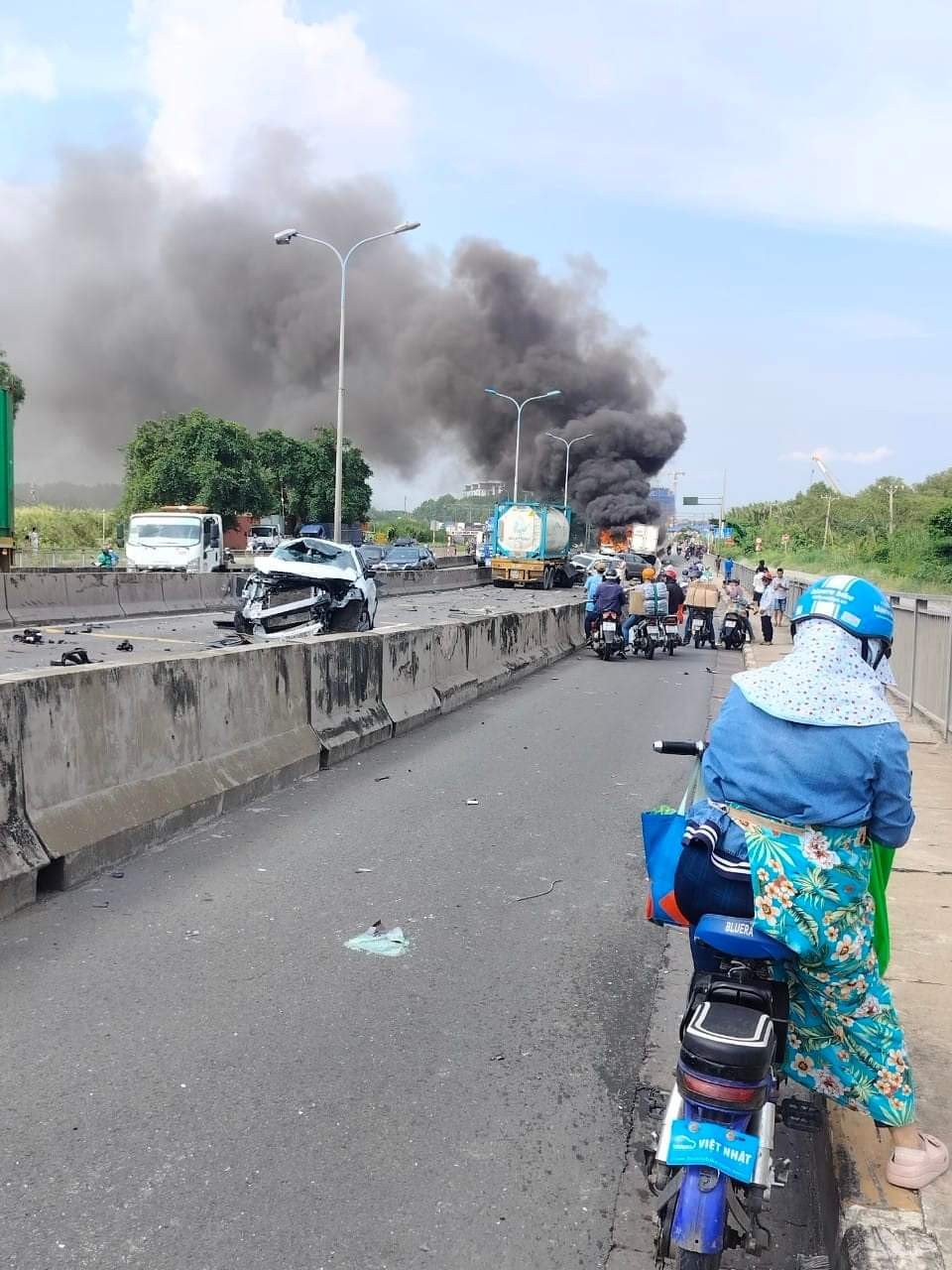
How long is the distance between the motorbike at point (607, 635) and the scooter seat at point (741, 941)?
1672 centimetres

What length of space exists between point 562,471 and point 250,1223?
2769 inches

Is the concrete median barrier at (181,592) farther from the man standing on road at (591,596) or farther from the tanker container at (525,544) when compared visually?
the tanker container at (525,544)

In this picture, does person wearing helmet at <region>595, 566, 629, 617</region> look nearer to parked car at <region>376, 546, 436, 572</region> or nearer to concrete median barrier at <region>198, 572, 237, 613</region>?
concrete median barrier at <region>198, 572, 237, 613</region>

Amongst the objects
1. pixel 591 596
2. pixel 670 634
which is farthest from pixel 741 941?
pixel 670 634

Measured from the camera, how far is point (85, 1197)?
2865 millimetres

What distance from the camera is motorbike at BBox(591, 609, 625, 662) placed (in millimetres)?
19328

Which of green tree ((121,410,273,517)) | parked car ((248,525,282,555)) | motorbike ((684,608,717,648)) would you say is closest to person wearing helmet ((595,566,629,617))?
motorbike ((684,608,717,648))

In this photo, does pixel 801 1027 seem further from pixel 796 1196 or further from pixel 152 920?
pixel 152 920

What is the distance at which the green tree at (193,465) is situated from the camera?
193 ft

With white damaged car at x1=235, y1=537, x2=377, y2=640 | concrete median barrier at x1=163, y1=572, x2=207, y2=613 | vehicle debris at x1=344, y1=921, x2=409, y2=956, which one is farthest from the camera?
concrete median barrier at x1=163, y1=572, x2=207, y2=613

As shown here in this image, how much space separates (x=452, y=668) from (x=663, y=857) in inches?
387

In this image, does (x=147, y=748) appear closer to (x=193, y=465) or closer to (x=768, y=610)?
(x=768, y=610)

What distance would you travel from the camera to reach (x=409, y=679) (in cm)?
1107

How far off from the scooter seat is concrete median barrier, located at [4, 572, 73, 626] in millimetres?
18193
